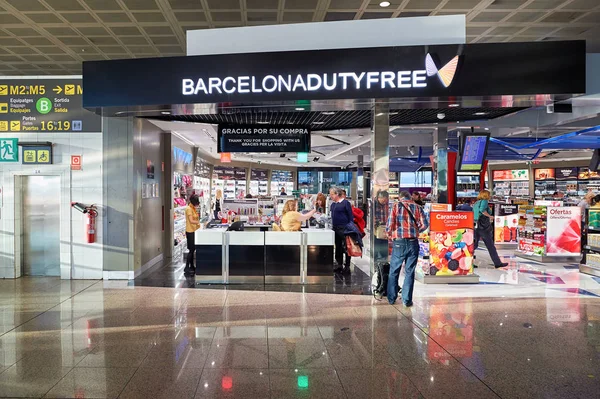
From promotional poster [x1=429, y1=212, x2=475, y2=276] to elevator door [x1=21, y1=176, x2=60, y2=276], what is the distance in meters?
6.67

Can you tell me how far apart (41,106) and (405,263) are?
262 inches

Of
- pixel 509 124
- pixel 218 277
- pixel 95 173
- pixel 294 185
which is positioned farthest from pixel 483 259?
pixel 294 185

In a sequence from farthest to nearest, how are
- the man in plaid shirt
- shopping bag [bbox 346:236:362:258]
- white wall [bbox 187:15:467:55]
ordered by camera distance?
shopping bag [bbox 346:236:362:258] < the man in plaid shirt < white wall [bbox 187:15:467:55]

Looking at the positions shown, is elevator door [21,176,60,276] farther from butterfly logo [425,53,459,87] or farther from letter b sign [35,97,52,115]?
butterfly logo [425,53,459,87]

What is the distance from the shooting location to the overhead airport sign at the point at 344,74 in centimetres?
548

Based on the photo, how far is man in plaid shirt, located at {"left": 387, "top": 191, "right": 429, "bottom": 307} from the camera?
5.80 m

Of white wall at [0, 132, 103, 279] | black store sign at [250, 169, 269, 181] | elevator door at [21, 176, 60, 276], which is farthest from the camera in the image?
black store sign at [250, 169, 269, 181]

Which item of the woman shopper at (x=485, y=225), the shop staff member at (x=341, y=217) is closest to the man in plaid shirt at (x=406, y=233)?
the shop staff member at (x=341, y=217)

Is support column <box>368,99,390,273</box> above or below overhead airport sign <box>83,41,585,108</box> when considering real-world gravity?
below

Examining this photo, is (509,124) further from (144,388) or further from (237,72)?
(144,388)

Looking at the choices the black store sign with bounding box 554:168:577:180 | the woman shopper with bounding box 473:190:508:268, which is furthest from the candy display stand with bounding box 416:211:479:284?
the black store sign with bounding box 554:168:577:180

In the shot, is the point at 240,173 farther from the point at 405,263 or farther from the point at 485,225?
the point at 405,263

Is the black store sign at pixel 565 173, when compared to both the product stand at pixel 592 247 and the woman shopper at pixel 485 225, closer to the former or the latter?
the product stand at pixel 592 247

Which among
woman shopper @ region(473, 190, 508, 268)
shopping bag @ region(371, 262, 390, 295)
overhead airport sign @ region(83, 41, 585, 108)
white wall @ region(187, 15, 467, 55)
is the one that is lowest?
shopping bag @ region(371, 262, 390, 295)
